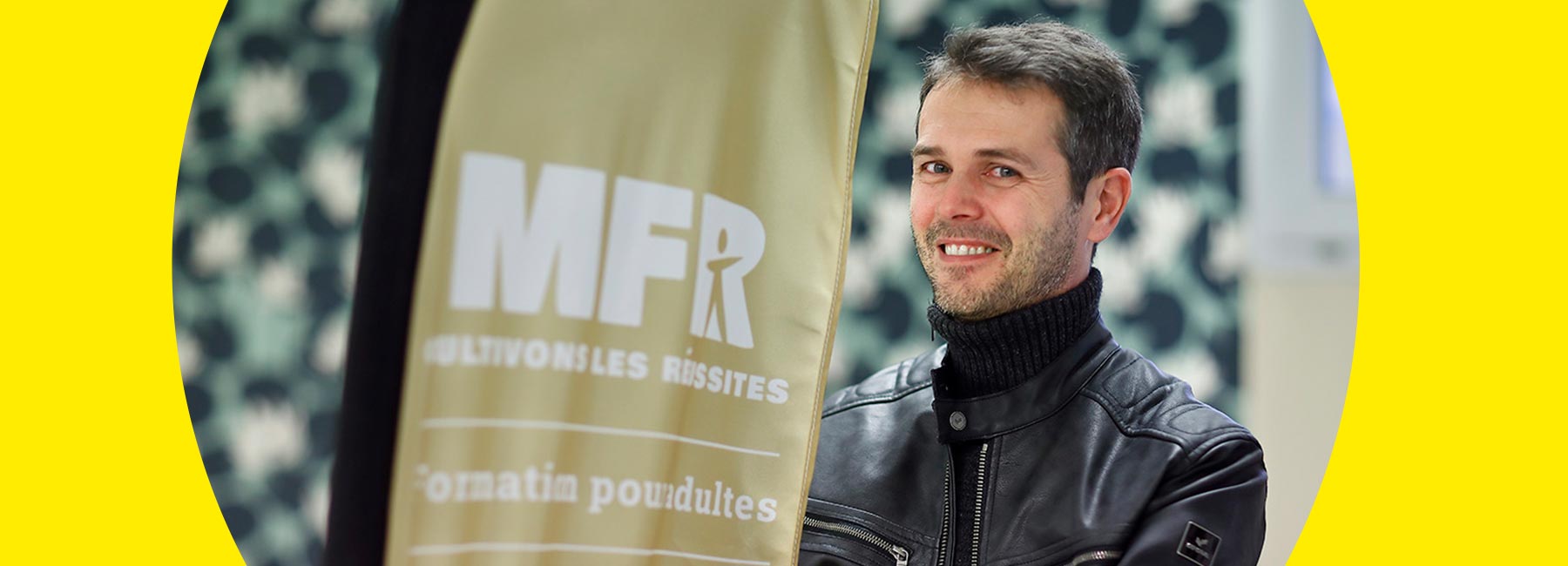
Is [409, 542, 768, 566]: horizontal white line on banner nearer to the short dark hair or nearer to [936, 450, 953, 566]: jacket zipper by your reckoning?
[936, 450, 953, 566]: jacket zipper

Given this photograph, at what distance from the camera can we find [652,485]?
0.77m

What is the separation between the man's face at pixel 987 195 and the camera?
1262 millimetres

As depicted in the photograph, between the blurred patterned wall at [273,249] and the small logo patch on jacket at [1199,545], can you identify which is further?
the small logo patch on jacket at [1199,545]

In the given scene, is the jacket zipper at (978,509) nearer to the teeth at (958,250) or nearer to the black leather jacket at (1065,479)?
the black leather jacket at (1065,479)

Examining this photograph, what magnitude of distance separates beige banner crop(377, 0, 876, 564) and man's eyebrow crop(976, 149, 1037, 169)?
17.8 inches

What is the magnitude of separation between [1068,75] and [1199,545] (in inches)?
19.5

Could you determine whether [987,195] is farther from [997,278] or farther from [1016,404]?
[1016,404]

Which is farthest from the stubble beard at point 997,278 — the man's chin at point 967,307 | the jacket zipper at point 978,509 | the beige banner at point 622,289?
the beige banner at point 622,289

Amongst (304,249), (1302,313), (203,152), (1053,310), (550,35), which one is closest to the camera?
(550,35)

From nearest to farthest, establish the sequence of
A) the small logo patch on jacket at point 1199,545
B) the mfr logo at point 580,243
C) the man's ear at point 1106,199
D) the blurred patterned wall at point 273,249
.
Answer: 1. the mfr logo at point 580,243
2. the blurred patterned wall at point 273,249
3. the small logo patch on jacket at point 1199,545
4. the man's ear at point 1106,199

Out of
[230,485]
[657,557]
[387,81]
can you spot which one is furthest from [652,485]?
[230,485]

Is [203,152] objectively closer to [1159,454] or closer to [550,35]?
[550,35]

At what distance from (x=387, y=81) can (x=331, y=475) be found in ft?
0.76

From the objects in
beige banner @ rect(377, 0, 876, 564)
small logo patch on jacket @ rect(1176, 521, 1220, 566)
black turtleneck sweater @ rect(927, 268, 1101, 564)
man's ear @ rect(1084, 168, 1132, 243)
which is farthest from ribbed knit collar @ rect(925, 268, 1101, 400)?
beige banner @ rect(377, 0, 876, 564)
